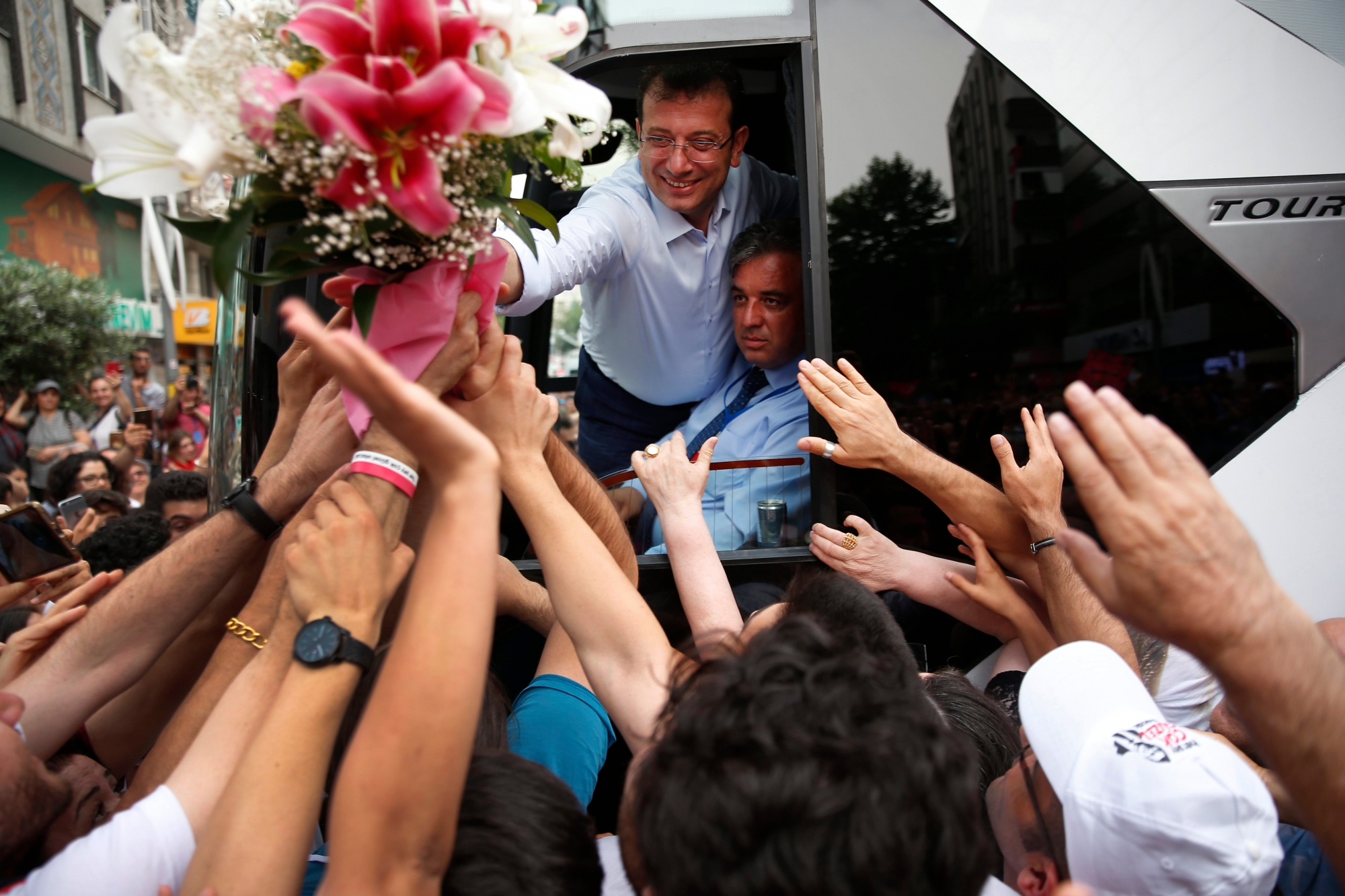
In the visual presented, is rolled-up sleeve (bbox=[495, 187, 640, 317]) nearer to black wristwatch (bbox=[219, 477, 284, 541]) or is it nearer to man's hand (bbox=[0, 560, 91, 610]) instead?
black wristwatch (bbox=[219, 477, 284, 541])

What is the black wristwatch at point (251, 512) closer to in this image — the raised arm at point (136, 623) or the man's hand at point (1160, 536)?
the raised arm at point (136, 623)

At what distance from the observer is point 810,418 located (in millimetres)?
2098

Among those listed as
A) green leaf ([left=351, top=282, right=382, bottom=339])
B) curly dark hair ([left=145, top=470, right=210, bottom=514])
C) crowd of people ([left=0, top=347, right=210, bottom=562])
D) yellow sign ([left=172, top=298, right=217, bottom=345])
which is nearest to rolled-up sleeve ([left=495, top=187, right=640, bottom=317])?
green leaf ([left=351, top=282, right=382, bottom=339])

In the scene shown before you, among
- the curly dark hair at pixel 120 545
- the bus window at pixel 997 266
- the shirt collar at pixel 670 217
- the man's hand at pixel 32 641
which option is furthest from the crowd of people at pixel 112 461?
the bus window at pixel 997 266

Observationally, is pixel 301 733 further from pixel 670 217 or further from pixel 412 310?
pixel 670 217

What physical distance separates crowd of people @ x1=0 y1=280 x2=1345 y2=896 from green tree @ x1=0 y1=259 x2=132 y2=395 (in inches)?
337

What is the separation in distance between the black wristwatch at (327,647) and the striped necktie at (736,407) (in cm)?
162

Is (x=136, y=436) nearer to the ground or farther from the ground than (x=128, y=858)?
farther from the ground

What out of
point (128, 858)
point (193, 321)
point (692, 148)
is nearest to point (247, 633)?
point (128, 858)

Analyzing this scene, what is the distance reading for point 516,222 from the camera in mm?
1271

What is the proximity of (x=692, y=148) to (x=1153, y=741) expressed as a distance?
191 cm

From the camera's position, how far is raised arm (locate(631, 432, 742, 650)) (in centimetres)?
179

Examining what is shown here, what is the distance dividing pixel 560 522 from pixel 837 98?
1370 mm

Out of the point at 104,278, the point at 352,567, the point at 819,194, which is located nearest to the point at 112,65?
the point at 352,567
